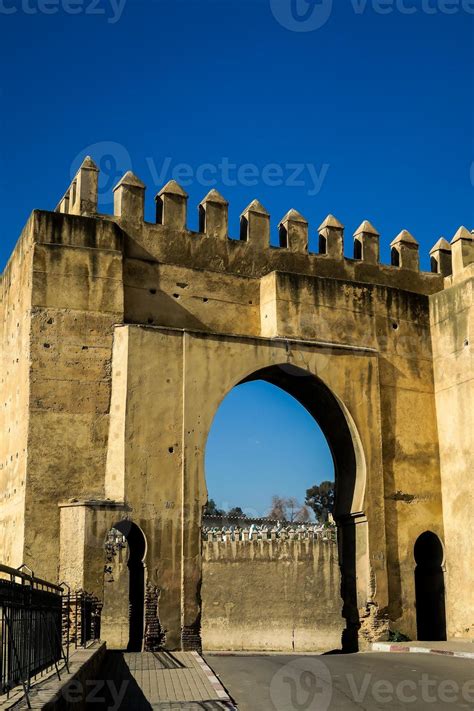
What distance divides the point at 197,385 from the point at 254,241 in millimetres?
3350

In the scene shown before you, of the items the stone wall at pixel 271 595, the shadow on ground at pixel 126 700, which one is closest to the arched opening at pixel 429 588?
the shadow on ground at pixel 126 700

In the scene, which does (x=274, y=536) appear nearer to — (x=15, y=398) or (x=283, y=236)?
(x=283, y=236)

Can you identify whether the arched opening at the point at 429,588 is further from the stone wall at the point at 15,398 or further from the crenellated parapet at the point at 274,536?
the crenellated parapet at the point at 274,536

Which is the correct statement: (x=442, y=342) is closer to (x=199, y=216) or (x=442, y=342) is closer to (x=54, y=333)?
(x=199, y=216)

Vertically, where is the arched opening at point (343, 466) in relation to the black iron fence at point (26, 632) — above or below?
above

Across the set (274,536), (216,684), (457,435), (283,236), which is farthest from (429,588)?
(274,536)

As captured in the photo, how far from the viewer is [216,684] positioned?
1112 cm

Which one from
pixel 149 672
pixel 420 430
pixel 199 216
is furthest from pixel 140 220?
pixel 149 672

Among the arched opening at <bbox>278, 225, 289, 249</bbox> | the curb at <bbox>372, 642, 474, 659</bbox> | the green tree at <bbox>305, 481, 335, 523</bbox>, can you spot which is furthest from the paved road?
the green tree at <bbox>305, 481, 335, 523</bbox>

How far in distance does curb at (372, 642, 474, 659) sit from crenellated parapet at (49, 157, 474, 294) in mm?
7021

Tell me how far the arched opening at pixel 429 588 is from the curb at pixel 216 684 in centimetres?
559

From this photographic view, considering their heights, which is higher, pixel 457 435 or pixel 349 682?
pixel 457 435

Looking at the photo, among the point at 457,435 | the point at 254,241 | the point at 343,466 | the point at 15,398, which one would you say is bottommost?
the point at 343,466

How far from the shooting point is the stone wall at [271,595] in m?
30.5
